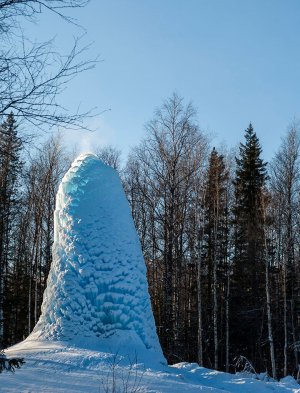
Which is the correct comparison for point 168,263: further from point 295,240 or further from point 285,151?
point 285,151

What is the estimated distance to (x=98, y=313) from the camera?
927 centimetres

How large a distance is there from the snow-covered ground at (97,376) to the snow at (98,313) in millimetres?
16

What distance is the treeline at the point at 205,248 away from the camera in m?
17.6

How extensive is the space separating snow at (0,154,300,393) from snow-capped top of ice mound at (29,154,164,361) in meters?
0.02

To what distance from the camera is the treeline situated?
17.6 metres

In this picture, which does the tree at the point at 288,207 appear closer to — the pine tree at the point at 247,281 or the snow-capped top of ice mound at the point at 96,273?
the pine tree at the point at 247,281

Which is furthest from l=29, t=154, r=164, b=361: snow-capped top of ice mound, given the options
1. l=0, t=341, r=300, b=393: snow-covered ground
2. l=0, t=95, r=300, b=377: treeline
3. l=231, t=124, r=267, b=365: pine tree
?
l=231, t=124, r=267, b=365: pine tree

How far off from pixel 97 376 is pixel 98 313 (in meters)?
1.73

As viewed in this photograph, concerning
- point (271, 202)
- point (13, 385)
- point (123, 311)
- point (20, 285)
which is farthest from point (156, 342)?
point (20, 285)

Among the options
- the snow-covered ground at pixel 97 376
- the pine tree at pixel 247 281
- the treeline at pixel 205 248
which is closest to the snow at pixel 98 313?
the snow-covered ground at pixel 97 376

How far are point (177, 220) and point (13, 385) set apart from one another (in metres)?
11.5

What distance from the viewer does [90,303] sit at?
369 inches

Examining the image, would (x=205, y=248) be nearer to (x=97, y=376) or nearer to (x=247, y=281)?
(x=247, y=281)

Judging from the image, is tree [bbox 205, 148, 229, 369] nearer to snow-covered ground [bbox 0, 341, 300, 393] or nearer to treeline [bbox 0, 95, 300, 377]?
treeline [bbox 0, 95, 300, 377]
